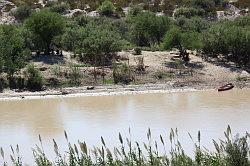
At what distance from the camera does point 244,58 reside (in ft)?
186

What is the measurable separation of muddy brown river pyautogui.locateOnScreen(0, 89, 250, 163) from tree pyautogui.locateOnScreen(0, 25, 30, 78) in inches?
203

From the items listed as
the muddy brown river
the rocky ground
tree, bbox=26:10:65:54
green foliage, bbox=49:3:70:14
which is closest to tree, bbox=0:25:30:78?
tree, bbox=26:10:65:54

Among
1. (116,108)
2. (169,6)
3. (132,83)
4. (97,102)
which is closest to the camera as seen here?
(116,108)

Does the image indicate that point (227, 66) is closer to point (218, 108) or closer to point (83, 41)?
point (83, 41)

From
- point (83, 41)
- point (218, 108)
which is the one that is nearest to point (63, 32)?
point (83, 41)

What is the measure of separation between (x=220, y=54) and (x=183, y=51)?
4.45 meters

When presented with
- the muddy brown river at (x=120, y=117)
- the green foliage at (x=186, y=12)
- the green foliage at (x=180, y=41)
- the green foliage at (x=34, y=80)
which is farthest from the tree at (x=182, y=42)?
the green foliage at (x=186, y=12)

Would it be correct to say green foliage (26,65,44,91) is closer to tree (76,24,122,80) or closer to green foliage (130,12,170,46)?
tree (76,24,122,80)

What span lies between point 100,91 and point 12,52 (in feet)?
28.9

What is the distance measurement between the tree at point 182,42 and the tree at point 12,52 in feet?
44.4

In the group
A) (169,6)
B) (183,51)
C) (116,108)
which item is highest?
(169,6)

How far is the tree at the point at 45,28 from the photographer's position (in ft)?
180

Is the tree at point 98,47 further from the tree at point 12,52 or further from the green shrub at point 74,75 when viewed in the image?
the tree at point 12,52

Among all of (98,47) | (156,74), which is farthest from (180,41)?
(98,47)
